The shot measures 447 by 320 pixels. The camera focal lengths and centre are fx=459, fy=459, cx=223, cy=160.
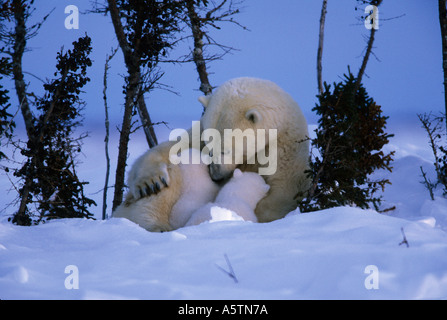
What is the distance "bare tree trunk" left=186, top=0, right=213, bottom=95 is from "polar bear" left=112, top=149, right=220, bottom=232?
3466mm

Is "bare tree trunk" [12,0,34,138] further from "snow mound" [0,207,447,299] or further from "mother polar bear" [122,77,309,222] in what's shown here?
"snow mound" [0,207,447,299]

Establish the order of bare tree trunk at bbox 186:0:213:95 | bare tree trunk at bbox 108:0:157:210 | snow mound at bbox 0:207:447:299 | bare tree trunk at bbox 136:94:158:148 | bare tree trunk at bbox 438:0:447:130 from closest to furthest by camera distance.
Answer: snow mound at bbox 0:207:447:299, bare tree trunk at bbox 108:0:157:210, bare tree trunk at bbox 186:0:213:95, bare tree trunk at bbox 438:0:447:130, bare tree trunk at bbox 136:94:158:148

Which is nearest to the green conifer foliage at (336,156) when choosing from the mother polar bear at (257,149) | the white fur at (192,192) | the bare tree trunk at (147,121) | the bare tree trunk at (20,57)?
the mother polar bear at (257,149)

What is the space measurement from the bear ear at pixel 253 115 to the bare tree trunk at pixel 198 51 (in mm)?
3529

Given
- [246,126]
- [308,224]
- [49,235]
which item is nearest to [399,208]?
[246,126]

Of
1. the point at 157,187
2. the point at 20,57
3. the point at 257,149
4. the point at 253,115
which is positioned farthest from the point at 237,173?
the point at 20,57

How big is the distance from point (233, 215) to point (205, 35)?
4979mm

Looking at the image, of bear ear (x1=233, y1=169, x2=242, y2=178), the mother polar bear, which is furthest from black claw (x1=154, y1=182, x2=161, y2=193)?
bear ear (x1=233, y1=169, x2=242, y2=178)

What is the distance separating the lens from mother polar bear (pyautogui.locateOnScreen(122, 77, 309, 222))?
4.50 meters

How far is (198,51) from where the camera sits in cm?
808

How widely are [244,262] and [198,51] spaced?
6.33 meters

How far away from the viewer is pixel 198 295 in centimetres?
195

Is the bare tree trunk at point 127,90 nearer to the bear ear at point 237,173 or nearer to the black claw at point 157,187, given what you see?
the black claw at point 157,187

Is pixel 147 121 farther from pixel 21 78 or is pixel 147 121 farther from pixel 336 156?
pixel 336 156
